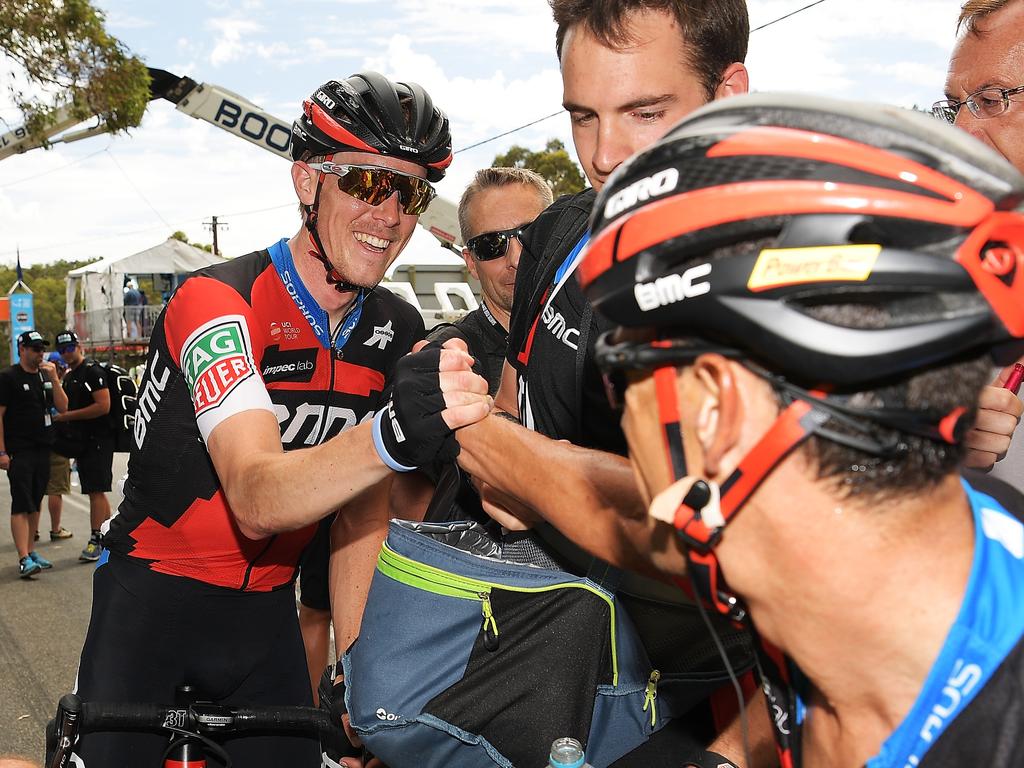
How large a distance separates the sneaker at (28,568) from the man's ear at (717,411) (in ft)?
32.4

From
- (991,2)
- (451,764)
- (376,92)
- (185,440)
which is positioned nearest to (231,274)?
(185,440)

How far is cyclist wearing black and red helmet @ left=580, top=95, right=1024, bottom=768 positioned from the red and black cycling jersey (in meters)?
1.79

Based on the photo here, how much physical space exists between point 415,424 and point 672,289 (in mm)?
943

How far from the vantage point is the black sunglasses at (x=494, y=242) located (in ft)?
17.7

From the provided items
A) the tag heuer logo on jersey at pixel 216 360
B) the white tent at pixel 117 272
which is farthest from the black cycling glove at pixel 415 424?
the white tent at pixel 117 272

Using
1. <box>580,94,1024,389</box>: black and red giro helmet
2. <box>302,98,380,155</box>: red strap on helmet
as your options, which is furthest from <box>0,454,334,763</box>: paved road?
<box>580,94,1024,389</box>: black and red giro helmet

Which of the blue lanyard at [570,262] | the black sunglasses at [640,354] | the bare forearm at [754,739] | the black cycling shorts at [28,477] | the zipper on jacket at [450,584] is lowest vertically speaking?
the black cycling shorts at [28,477]

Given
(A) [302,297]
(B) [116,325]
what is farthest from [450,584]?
(B) [116,325]

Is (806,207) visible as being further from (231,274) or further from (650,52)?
(231,274)

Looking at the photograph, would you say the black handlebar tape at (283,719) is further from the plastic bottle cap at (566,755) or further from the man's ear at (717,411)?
the man's ear at (717,411)

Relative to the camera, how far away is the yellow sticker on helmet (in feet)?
3.70

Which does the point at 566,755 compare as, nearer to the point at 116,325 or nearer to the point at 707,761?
the point at 707,761

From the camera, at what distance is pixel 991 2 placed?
3037 mm

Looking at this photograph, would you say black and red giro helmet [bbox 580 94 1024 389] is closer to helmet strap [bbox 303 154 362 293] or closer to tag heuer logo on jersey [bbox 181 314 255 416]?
tag heuer logo on jersey [bbox 181 314 255 416]
